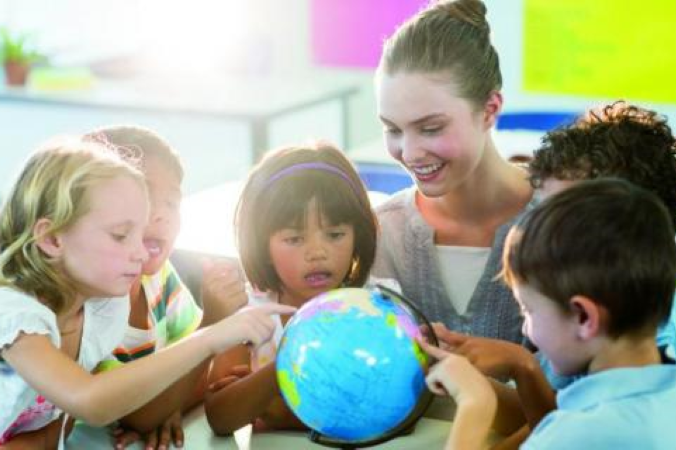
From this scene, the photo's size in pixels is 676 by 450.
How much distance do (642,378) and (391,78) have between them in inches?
37.5

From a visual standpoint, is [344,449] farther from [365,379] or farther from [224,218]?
[224,218]

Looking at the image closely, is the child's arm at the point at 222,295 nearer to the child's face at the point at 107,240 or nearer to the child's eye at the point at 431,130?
the child's face at the point at 107,240

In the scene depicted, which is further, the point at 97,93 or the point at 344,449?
the point at 97,93

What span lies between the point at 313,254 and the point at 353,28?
3.87 metres

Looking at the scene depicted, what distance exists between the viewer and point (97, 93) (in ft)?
17.9

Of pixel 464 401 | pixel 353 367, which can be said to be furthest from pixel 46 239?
pixel 464 401

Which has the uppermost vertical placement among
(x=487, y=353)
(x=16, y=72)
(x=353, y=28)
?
(x=353, y=28)

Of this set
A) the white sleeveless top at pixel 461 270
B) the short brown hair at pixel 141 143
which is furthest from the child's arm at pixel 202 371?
the white sleeveless top at pixel 461 270

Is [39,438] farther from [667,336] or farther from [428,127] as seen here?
[667,336]

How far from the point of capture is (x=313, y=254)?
6.76 ft

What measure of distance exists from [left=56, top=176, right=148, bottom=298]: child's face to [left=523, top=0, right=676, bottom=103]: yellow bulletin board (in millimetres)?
3300

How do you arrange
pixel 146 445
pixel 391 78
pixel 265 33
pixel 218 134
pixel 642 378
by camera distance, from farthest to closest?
pixel 265 33
pixel 218 134
pixel 391 78
pixel 146 445
pixel 642 378

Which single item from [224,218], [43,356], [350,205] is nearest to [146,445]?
[43,356]

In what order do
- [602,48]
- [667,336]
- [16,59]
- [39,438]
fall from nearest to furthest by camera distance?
[667,336], [39,438], [602,48], [16,59]
